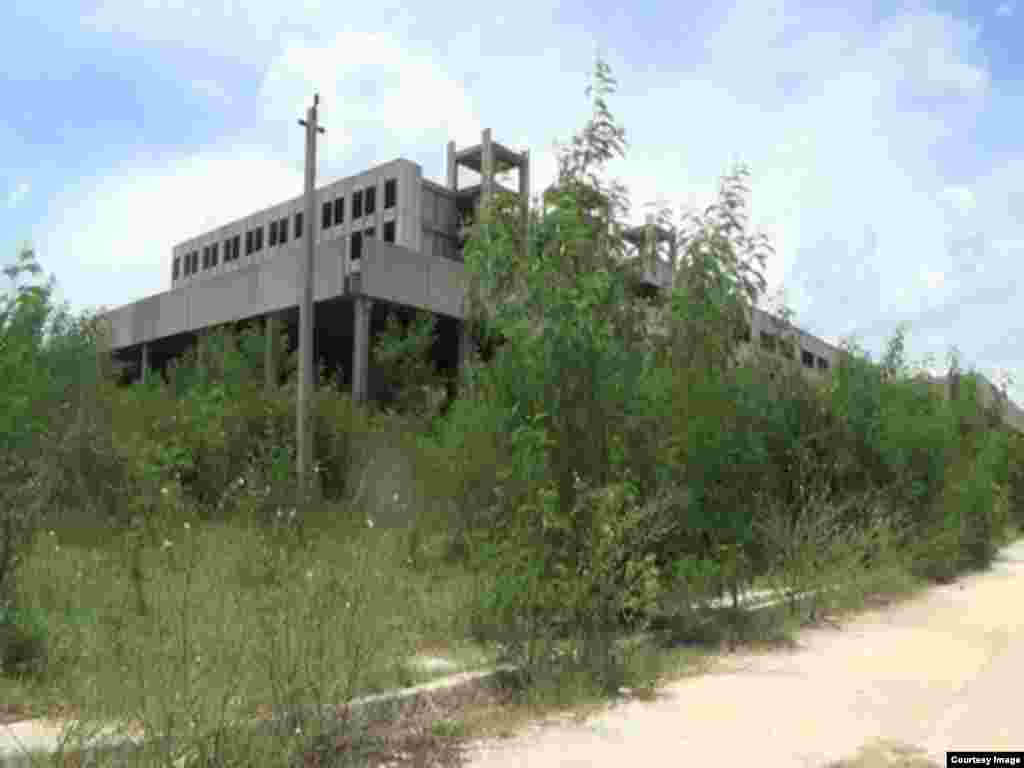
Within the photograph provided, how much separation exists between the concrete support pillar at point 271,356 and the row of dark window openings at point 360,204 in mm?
32273

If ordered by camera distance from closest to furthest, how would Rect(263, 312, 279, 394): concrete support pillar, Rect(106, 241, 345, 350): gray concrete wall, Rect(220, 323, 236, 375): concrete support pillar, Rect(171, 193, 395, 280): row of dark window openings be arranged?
Rect(263, 312, 279, 394): concrete support pillar < Rect(220, 323, 236, 375): concrete support pillar < Rect(106, 241, 345, 350): gray concrete wall < Rect(171, 193, 395, 280): row of dark window openings

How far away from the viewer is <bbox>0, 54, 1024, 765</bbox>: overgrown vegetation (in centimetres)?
564

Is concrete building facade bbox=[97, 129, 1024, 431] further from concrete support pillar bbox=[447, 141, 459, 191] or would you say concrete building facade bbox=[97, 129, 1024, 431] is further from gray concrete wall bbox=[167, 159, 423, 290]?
concrete support pillar bbox=[447, 141, 459, 191]

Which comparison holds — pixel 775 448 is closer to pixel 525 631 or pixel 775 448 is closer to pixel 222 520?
pixel 525 631

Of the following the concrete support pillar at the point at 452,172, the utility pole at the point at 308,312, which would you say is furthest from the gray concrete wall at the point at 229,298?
the concrete support pillar at the point at 452,172

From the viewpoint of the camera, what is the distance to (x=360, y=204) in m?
59.9

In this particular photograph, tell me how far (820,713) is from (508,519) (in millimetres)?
2478

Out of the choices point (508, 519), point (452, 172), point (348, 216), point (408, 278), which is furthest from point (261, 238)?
point (508, 519)

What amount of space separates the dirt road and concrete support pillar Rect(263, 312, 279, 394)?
39.1 ft

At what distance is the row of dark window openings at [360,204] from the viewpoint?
56.8 meters

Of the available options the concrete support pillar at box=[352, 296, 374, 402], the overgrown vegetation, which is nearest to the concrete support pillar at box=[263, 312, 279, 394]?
the concrete support pillar at box=[352, 296, 374, 402]

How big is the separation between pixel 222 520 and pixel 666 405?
622 cm

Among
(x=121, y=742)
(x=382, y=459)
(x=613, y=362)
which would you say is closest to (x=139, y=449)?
(x=382, y=459)

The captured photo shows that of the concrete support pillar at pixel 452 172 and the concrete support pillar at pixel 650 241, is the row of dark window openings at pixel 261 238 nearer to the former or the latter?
the concrete support pillar at pixel 452 172
